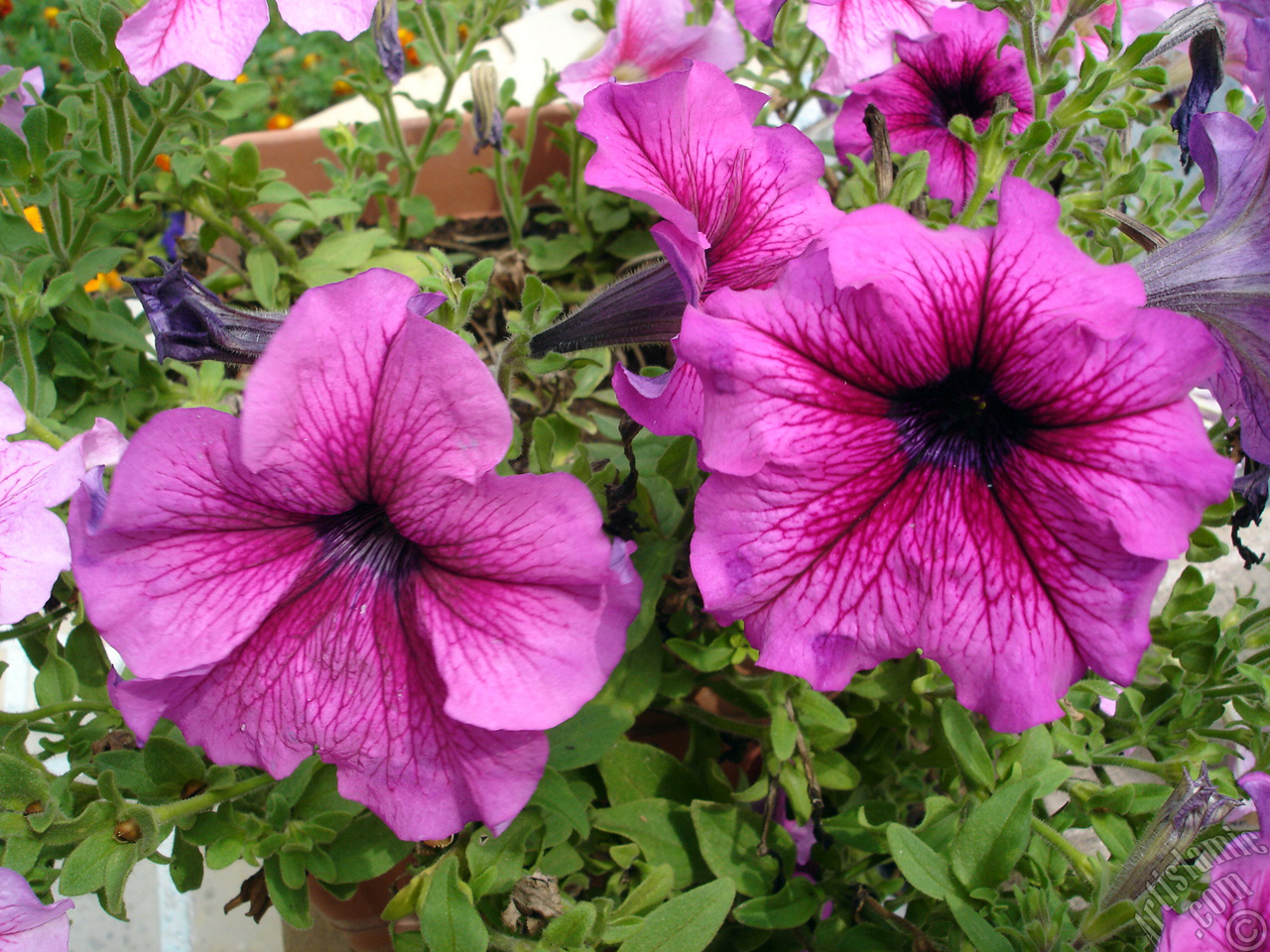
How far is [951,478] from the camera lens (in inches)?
23.1

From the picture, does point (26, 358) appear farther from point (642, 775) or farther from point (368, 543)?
point (642, 775)

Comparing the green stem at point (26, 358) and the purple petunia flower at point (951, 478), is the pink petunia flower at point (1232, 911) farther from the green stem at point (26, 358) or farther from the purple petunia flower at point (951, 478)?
the green stem at point (26, 358)

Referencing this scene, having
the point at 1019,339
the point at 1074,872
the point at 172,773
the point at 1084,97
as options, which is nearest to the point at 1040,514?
the point at 1019,339

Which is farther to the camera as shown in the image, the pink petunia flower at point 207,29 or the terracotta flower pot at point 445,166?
the terracotta flower pot at point 445,166

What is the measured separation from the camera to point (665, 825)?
2.76ft

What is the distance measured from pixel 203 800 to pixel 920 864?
1.78 ft

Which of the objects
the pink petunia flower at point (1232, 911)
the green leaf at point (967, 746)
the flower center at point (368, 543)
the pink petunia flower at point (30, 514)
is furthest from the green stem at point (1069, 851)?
the pink petunia flower at point (30, 514)

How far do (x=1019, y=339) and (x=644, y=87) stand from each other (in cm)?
29

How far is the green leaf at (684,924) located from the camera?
0.66m

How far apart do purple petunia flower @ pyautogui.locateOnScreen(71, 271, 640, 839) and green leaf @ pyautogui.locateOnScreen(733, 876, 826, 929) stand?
1.05ft

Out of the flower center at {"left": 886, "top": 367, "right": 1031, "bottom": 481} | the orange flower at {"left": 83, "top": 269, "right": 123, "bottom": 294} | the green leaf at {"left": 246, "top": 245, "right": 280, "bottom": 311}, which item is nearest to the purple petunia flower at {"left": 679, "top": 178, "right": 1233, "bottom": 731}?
the flower center at {"left": 886, "top": 367, "right": 1031, "bottom": 481}

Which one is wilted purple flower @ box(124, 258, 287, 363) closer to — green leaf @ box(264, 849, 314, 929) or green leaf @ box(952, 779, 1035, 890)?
green leaf @ box(264, 849, 314, 929)

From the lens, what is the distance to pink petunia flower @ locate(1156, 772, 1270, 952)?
1.68ft

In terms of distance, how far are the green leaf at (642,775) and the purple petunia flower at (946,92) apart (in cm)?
61
